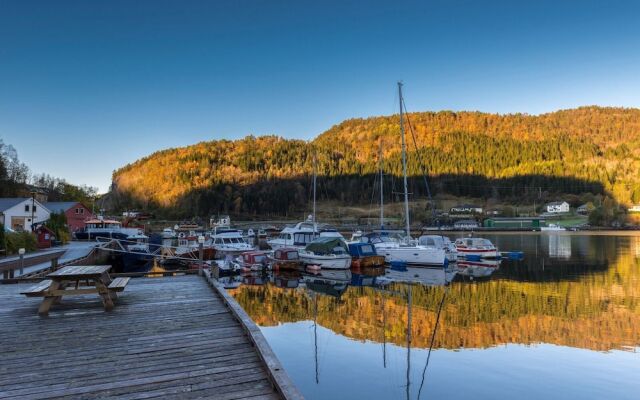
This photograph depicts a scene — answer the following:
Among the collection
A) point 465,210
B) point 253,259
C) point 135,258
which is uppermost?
point 465,210

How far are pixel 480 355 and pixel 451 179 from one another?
191483mm

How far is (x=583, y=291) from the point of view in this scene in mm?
23625

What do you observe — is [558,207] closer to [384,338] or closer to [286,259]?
[286,259]

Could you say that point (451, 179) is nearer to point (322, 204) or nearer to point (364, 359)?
point (322, 204)

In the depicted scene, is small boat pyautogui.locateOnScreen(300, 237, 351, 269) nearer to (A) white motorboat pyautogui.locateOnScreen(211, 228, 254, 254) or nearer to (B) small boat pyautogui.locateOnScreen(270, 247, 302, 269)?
(B) small boat pyautogui.locateOnScreen(270, 247, 302, 269)

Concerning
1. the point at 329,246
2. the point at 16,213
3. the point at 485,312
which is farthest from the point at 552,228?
the point at 16,213

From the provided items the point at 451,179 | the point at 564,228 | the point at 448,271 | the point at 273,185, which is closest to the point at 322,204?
the point at 273,185

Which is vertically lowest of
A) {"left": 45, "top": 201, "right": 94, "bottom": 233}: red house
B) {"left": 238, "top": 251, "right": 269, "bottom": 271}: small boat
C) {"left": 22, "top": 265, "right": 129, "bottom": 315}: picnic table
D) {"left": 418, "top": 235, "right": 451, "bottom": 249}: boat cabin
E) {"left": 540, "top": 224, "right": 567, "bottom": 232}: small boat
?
{"left": 540, "top": 224, "right": 567, "bottom": 232}: small boat

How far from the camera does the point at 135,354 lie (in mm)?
6898

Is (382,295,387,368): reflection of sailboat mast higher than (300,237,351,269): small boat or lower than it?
lower

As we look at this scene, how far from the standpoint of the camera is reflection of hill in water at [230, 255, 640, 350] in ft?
48.6

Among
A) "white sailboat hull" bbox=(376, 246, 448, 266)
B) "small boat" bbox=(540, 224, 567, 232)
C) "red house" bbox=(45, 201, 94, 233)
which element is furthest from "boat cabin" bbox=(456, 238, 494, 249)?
"small boat" bbox=(540, 224, 567, 232)

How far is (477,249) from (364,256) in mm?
12625

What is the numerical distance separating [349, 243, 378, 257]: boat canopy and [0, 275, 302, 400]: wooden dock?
932 inches
